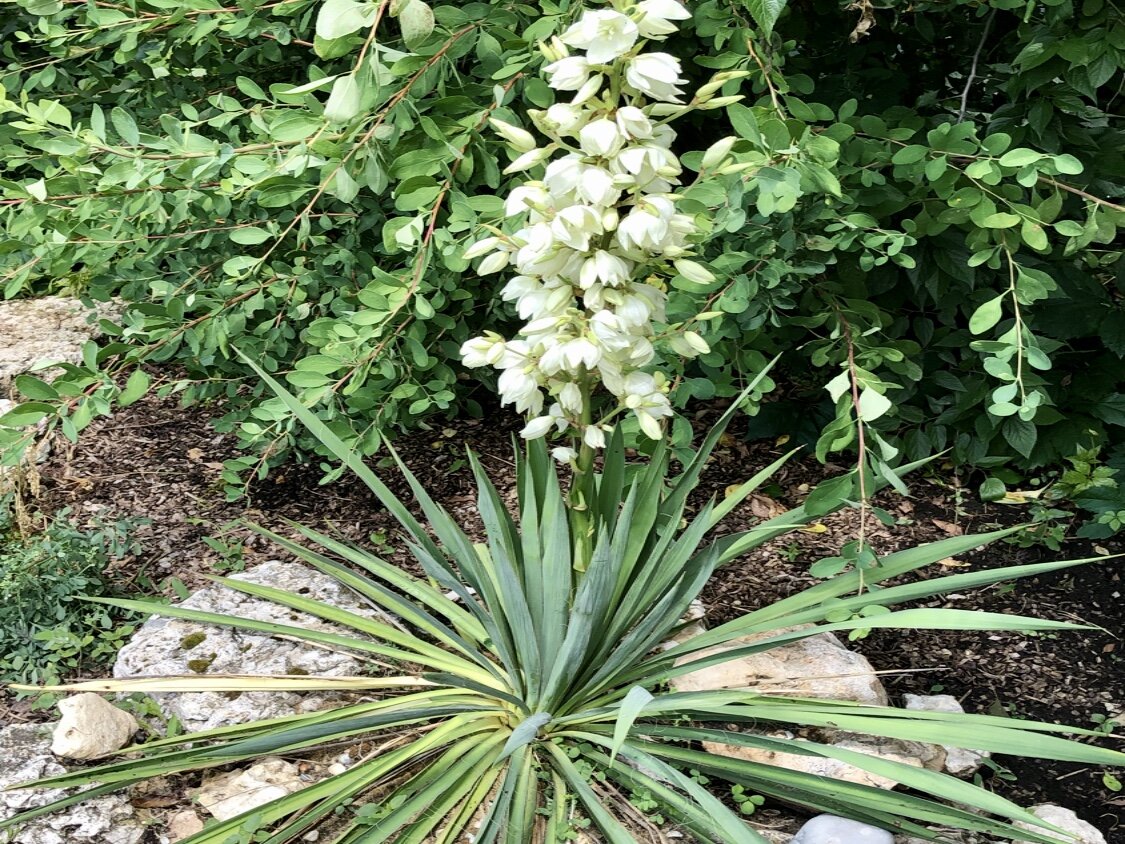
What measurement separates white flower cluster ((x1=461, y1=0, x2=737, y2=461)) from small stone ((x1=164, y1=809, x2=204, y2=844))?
3.25ft

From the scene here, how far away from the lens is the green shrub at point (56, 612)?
243 centimetres

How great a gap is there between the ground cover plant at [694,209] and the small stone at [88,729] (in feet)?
1.95

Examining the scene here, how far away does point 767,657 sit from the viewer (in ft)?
7.78

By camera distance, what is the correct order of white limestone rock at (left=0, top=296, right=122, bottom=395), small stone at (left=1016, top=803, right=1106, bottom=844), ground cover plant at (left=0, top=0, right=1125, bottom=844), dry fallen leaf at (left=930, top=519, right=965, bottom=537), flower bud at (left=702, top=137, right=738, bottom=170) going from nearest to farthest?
ground cover plant at (left=0, top=0, right=1125, bottom=844) → flower bud at (left=702, top=137, right=738, bottom=170) → small stone at (left=1016, top=803, right=1106, bottom=844) → dry fallen leaf at (left=930, top=519, right=965, bottom=537) → white limestone rock at (left=0, top=296, right=122, bottom=395)

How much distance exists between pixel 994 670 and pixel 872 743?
0.57 metres

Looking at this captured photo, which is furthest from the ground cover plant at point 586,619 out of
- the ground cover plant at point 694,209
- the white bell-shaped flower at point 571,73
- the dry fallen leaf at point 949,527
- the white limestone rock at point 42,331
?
the white limestone rock at point 42,331

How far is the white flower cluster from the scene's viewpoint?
1.51 metres

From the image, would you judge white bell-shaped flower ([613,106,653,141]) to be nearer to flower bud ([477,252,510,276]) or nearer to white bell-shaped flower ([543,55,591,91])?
white bell-shaped flower ([543,55,591,91])

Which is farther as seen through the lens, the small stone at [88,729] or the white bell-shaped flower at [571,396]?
the small stone at [88,729]

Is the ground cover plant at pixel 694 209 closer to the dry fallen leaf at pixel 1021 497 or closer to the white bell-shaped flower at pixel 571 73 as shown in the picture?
the dry fallen leaf at pixel 1021 497

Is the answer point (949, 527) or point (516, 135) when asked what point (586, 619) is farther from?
point (949, 527)

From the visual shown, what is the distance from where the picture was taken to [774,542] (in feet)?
9.68

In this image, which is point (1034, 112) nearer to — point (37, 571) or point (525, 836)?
point (525, 836)

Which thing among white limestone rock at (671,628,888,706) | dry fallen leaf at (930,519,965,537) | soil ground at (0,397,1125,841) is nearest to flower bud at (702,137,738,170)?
white limestone rock at (671,628,888,706)
